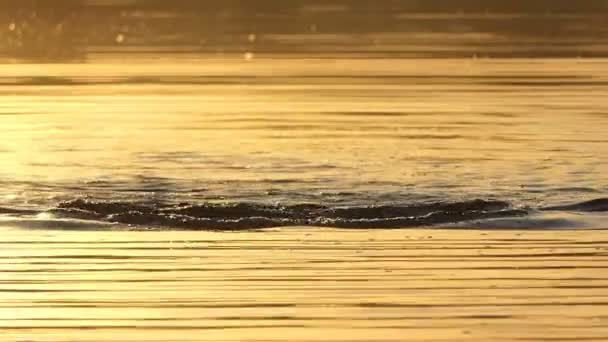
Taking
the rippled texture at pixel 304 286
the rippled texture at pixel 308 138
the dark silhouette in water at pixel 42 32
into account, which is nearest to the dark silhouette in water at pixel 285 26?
the dark silhouette in water at pixel 42 32

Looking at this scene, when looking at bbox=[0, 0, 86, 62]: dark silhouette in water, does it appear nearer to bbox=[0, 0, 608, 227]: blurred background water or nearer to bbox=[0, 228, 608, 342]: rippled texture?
bbox=[0, 0, 608, 227]: blurred background water

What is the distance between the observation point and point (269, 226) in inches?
481

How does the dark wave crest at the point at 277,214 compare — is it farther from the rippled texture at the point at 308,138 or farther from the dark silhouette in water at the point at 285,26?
the dark silhouette in water at the point at 285,26

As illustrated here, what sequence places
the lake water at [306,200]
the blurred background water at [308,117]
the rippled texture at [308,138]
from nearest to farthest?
the lake water at [306,200] < the rippled texture at [308,138] < the blurred background water at [308,117]

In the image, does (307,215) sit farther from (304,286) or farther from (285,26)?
(285,26)

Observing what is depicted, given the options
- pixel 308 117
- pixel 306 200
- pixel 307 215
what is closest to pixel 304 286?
pixel 307 215

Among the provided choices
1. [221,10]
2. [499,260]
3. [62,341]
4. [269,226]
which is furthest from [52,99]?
[221,10]

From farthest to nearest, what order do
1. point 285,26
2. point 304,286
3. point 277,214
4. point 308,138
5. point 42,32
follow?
point 42,32, point 285,26, point 308,138, point 277,214, point 304,286

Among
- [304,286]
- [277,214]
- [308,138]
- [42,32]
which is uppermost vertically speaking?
[42,32]

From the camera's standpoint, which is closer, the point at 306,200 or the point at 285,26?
the point at 306,200

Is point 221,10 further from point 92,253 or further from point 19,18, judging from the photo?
point 92,253

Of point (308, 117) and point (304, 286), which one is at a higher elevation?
point (308, 117)

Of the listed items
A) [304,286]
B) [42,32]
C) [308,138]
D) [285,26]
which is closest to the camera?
[304,286]

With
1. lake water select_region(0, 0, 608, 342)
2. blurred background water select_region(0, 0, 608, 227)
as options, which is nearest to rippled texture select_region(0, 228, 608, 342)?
lake water select_region(0, 0, 608, 342)
